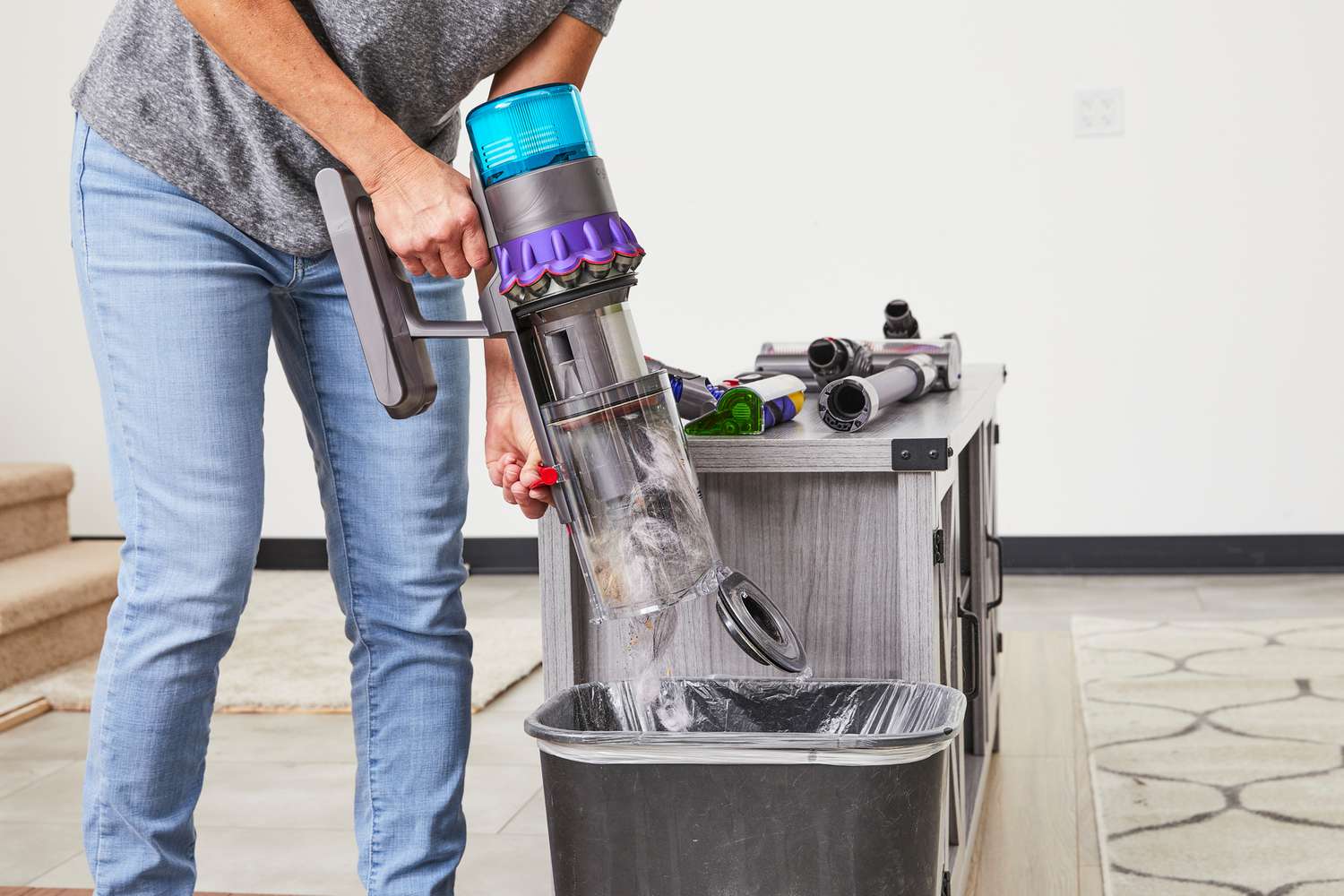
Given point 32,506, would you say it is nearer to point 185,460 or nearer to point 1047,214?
point 185,460

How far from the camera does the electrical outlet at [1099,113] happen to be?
9.51 ft

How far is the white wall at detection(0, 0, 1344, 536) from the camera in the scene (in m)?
2.86

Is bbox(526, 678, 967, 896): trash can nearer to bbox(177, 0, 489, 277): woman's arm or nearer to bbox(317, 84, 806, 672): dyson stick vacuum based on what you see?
bbox(317, 84, 806, 672): dyson stick vacuum

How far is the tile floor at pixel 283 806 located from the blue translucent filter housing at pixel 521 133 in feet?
2.96

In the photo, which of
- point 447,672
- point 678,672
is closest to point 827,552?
point 678,672

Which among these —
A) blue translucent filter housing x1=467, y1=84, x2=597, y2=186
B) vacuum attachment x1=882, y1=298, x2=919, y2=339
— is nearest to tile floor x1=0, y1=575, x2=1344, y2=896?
vacuum attachment x1=882, y1=298, x2=919, y2=339

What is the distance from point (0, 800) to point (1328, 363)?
8.53ft

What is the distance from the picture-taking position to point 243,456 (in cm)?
Result: 101

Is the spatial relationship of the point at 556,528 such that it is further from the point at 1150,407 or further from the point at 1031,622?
the point at 1150,407

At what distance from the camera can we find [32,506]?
271cm

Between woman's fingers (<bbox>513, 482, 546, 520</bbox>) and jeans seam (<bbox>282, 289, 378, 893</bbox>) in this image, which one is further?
jeans seam (<bbox>282, 289, 378, 893</bbox>)

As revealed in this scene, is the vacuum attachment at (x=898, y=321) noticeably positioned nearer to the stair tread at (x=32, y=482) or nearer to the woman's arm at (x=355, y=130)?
the woman's arm at (x=355, y=130)

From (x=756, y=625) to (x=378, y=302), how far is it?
0.33m

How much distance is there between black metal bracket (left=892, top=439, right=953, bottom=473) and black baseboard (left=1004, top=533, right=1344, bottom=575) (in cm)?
208
